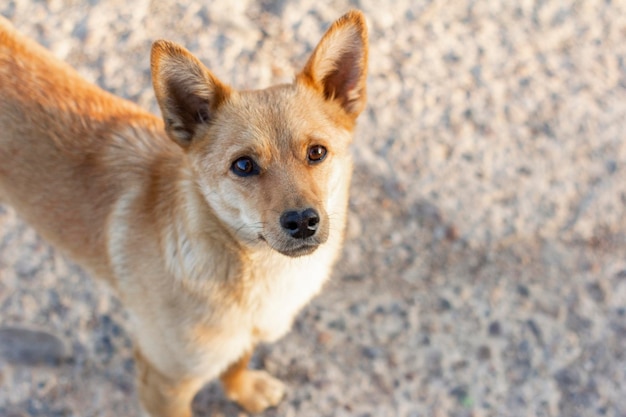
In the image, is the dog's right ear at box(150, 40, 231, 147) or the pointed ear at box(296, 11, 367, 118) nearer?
the dog's right ear at box(150, 40, 231, 147)

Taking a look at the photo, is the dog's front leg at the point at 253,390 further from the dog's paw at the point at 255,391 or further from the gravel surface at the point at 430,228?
the gravel surface at the point at 430,228

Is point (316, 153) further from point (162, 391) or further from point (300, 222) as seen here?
point (162, 391)

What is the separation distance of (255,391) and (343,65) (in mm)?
2057

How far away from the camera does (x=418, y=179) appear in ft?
14.8

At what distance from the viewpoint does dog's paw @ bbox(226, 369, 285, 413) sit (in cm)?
377

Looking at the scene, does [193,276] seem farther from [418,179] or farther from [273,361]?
[418,179]

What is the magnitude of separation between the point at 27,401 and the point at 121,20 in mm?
2916

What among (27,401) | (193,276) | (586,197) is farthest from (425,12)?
(27,401)

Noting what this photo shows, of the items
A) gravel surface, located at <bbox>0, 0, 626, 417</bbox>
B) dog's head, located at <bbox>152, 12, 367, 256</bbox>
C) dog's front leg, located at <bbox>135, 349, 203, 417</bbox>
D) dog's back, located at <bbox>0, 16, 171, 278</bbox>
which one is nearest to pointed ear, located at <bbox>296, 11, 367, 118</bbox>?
dog's head, located at <bbox>152, 12, 367, 256</bbox>

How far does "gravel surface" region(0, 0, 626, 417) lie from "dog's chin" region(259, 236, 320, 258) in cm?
147

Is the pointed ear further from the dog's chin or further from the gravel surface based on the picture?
the gravel surface

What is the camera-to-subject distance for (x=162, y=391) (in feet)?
10.8

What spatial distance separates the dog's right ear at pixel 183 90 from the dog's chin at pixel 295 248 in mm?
648

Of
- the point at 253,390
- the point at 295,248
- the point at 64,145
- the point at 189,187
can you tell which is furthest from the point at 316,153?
the point at 253,390
